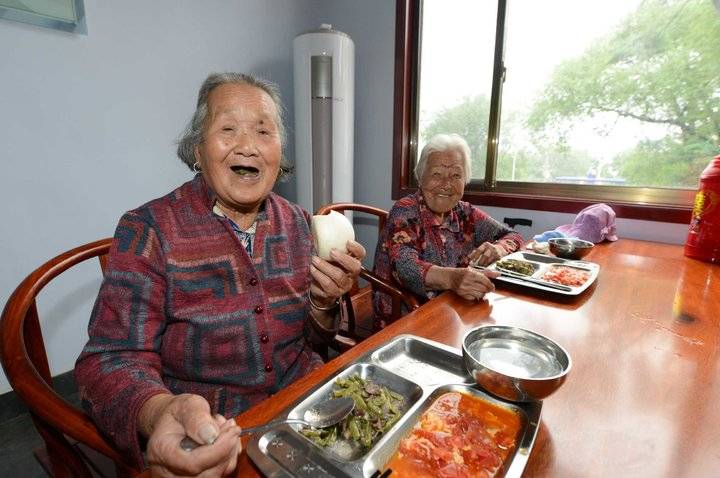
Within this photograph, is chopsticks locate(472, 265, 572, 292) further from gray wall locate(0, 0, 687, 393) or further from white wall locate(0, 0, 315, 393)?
white wall locate(0, 0, 315, 393)

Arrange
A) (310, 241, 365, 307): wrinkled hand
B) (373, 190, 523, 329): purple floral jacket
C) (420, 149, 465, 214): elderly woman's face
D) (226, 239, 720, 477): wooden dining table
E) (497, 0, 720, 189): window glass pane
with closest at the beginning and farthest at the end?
(226, 239, 720, 477): wooden dining table
(310, 241, 365, 307): wrinkled hand
(373, 190, 523, 329): purple floral jacket
(420, 149, 465, 214): elderly woman's face
(497, 0, 720, 189): window glass pane

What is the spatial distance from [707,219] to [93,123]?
317 centimetres

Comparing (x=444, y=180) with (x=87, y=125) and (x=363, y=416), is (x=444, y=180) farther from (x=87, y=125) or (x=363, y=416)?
(x=87, y=125)

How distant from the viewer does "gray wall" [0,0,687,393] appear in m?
1.75

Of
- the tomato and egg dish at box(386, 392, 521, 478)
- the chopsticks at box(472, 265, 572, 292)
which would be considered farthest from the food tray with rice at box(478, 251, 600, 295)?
the tomato and egg dish at box(386, 392, 521, 478)

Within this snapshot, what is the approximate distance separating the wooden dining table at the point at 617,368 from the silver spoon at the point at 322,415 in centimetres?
4

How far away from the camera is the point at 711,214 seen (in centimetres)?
171

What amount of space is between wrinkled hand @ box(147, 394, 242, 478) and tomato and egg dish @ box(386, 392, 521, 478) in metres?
0.25

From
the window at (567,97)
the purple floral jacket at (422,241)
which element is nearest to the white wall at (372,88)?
the window at (567,97)

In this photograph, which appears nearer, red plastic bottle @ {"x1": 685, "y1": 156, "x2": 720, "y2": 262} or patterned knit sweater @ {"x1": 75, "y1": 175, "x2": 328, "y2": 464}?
patterned knit sweater @ {"x1": 75, "y1": 175, "x2": 328, "y2": 464}

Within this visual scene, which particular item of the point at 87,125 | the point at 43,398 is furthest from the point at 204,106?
the point at 87,125

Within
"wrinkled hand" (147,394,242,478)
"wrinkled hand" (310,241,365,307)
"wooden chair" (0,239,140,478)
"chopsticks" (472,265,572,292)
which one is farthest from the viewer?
"chopsticks" (472,265,572,292)

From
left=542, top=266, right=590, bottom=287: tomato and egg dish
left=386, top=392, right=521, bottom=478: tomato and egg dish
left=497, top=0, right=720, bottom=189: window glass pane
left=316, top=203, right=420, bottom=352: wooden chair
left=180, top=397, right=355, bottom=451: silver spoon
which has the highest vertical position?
left=497, top=0, right=720, bottom=189: window glass pane

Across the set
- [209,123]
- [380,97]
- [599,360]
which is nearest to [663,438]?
[599,360]
